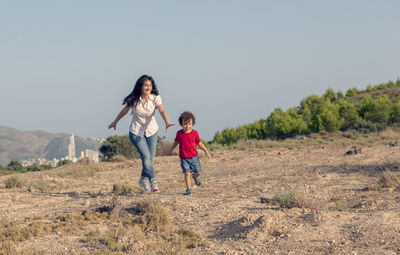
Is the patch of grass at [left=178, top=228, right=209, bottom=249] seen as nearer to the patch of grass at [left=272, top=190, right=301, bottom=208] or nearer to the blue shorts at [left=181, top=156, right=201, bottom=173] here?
the patch of grass at [left=272, top=190, right=301, bottom=208]

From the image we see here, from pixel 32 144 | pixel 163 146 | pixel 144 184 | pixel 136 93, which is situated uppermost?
pixel 32 144

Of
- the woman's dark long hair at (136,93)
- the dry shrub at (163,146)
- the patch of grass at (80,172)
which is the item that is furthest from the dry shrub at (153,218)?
the dry shrub at (163,146)

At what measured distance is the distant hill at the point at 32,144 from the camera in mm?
76812

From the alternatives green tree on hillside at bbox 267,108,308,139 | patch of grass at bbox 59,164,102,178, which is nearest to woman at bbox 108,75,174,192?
patch of grass at bbox 59,164,102,178

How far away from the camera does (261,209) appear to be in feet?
23.4

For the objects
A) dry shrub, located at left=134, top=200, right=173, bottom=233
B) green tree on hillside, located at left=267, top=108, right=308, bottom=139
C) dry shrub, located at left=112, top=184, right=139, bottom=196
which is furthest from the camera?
green tree on hillside, located at left=267, top=108, right=308, bottom=139

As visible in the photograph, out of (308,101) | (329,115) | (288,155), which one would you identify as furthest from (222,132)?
(288,155)

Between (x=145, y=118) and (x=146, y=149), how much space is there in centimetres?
58

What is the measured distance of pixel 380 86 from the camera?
5184 cm

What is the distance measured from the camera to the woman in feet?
27.9

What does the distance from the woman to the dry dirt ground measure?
26.1 inches

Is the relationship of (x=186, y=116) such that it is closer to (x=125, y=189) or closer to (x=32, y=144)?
(x=125, y=189)

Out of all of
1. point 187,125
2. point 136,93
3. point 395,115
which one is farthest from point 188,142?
A: point 395,115

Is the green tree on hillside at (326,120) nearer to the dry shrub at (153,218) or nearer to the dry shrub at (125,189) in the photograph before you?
the dry shrub at (125,189)
